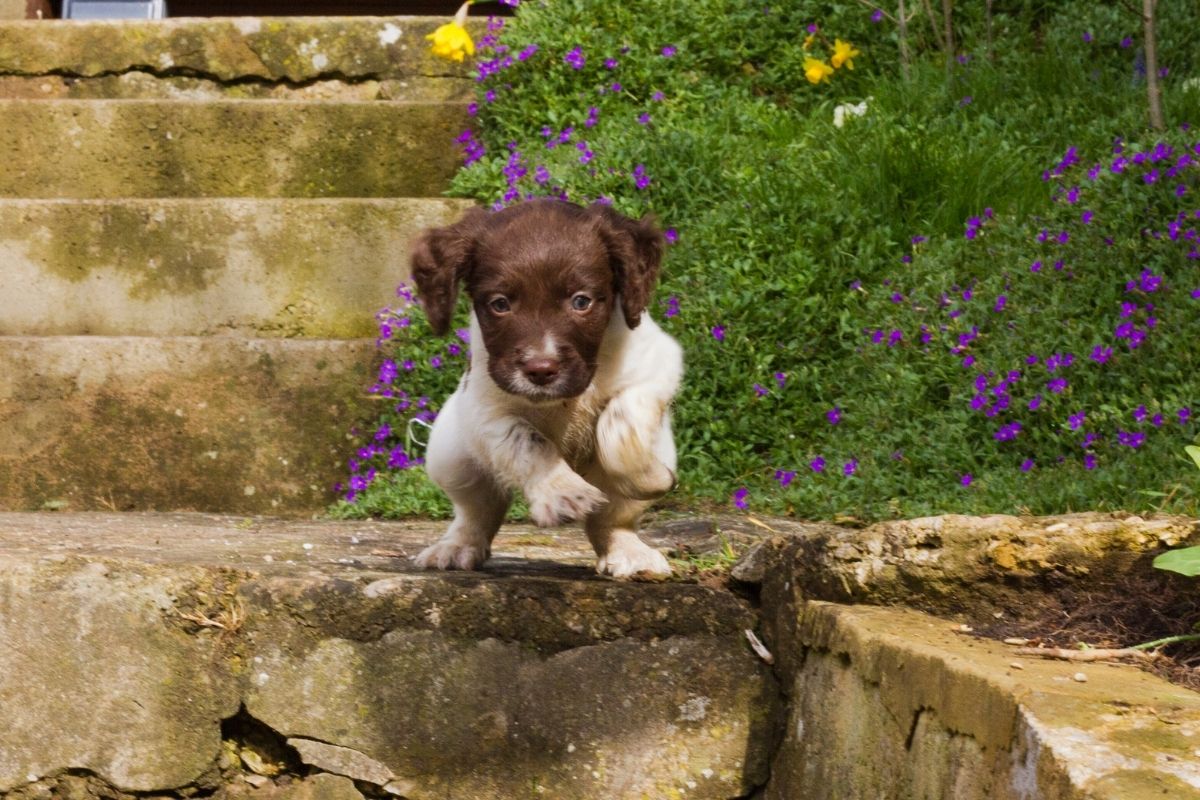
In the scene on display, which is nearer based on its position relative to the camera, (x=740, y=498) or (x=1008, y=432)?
(x=1008, y=432)

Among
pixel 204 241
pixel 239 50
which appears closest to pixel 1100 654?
pixel 204 241

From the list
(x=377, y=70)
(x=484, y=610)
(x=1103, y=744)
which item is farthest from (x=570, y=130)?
(x=1103, y=744)

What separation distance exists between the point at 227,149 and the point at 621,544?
13.3 feet

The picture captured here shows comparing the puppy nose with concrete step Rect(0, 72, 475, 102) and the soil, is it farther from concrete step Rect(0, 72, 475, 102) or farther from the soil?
concrete step Rect(0, 72, 475, 102)

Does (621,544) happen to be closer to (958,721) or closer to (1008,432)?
(958,721)

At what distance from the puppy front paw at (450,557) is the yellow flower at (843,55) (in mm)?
3959

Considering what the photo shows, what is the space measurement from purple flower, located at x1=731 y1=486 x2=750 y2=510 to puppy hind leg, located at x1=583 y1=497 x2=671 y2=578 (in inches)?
46.4

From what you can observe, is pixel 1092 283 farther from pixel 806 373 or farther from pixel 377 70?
pixel 377 70

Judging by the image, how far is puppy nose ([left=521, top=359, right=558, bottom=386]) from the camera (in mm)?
3074

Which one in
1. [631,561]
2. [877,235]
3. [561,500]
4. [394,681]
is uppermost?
[877,235]

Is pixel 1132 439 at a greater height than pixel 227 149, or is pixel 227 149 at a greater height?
pixel 227 149


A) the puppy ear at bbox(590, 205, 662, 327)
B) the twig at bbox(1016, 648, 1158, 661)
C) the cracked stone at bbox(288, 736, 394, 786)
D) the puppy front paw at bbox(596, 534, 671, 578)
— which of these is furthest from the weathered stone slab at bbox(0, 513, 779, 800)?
the twig at bbox(1016, 648, 1158, 661)

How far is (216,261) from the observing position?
601 centimetres

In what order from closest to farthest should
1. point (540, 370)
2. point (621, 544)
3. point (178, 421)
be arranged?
point (540, 370)
point (621, 544)
point (178, 421)
